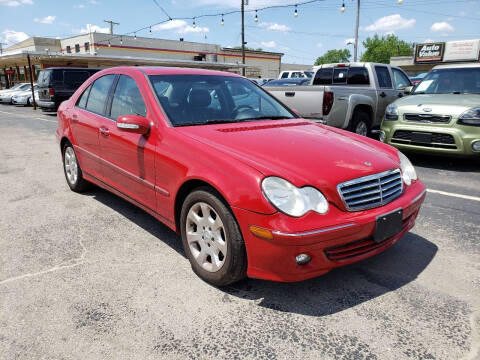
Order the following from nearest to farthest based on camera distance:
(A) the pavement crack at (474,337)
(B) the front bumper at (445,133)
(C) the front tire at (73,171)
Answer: (A) the pavement crack at (474,337) < (C) the front tire at (73,171) < (B) the front bumper at (445,133)

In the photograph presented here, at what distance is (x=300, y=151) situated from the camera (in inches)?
Result: 110

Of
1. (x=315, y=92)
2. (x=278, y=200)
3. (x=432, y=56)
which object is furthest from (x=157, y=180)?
(x=432, y=56)

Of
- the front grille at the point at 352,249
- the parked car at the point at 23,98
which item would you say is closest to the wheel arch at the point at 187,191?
the front grille at the point at 352,249

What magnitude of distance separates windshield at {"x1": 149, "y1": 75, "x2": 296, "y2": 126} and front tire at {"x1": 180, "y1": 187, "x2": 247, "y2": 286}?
32.2 inches

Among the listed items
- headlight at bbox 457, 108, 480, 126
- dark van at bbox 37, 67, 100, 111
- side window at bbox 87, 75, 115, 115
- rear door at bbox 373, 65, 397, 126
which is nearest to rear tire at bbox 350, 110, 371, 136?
rear door at bbox 373, 65, 397, 126

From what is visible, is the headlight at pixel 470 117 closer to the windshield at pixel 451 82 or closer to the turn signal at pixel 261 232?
the windshield at pixel 451 82

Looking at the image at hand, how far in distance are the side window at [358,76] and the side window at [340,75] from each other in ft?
0.36

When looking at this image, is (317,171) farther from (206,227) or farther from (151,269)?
(151,269)

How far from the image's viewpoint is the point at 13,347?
2156mm

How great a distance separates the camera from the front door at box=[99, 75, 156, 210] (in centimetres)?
325

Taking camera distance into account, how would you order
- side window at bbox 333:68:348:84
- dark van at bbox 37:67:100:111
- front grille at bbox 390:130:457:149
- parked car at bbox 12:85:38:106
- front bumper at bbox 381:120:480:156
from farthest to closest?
parked car at bbox 12:85:38:106 → dark van at bbox 37:67:100:111 → side window at bbox 333:68:348:84 → front grille at bbox 390:130:457:149 → front bumper at bbox 381:120:480:156

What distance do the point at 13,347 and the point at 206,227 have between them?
1.35 meters

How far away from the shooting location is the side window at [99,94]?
4121 mm

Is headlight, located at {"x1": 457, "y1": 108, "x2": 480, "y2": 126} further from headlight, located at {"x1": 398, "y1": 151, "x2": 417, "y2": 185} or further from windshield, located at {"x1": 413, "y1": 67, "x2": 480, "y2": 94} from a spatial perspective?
headlight, located at {"x1": 398, "y1": 151, "x2": 417, "y2": 185}
